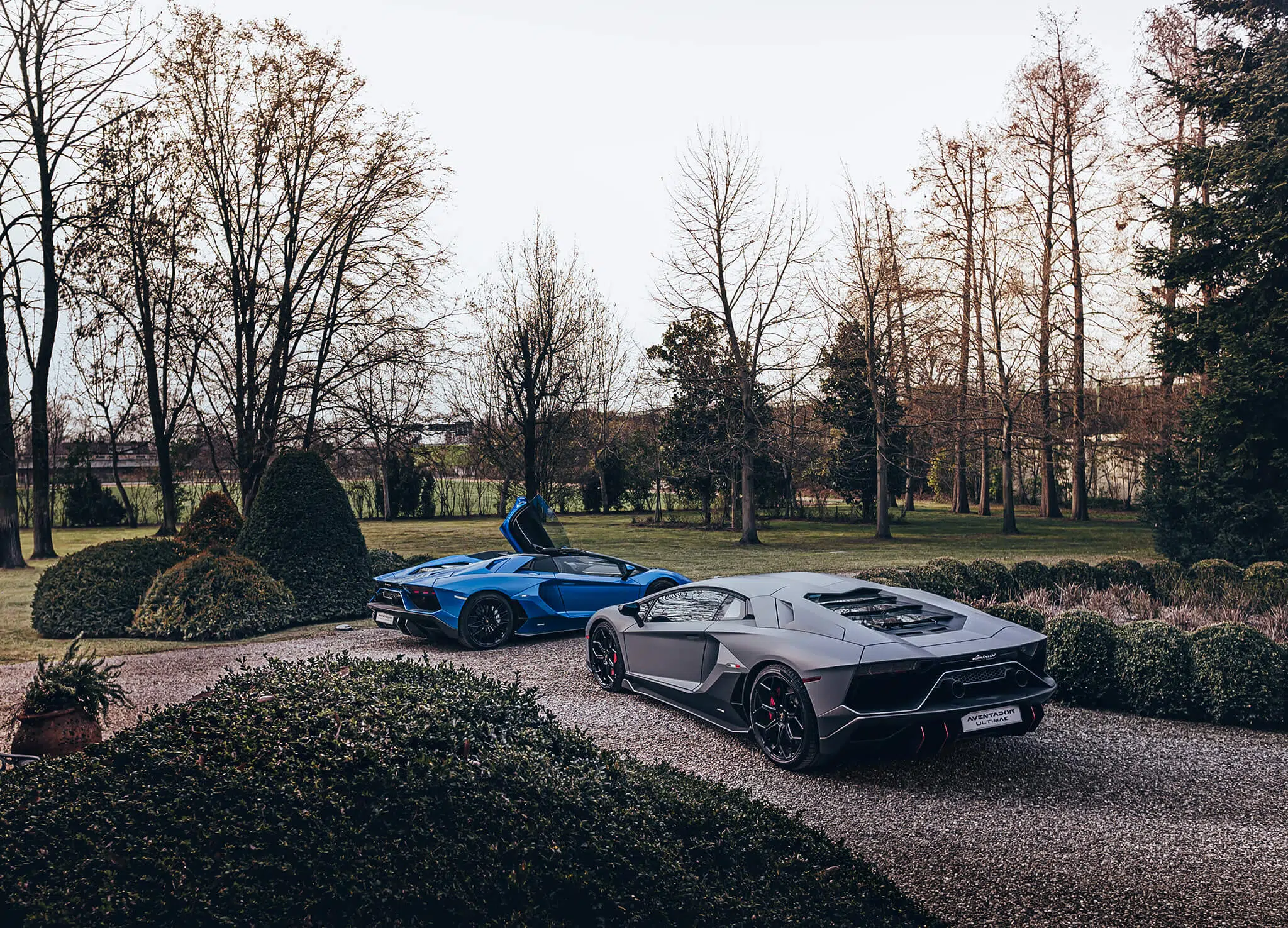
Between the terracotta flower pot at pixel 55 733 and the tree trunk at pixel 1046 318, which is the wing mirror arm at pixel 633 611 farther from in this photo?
the tree trunk at pixel 1046 318

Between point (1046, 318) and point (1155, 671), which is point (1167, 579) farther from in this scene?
point (1046, 318)

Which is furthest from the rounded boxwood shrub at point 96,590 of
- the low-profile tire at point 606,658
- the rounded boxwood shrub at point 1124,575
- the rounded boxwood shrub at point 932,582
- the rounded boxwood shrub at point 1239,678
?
the rounded boxwood shrub at point 1124,575

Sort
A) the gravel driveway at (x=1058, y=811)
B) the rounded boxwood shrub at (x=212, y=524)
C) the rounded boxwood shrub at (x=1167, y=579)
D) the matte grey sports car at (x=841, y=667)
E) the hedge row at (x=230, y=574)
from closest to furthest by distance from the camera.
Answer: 1. the gravel driveway at (x=1058, y=811)
2. the matte grey sports car at (x=841, y=667)
3. the rounded boxwood shrub at (x=1167, y=579)
4. the hedge row at (x=230, y=574)
5. the rounded boxwood shrub at (x=212, y=524)

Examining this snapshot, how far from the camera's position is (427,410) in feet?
89.1

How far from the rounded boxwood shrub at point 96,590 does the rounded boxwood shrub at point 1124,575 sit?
13276mm

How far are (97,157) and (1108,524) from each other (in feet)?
108

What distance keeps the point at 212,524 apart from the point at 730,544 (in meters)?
15.3

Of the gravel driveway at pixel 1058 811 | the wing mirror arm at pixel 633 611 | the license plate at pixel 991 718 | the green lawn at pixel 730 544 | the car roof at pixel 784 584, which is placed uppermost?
the car roof at pixel 784 584

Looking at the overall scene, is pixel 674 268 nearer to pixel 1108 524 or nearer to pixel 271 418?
pixel 271 418

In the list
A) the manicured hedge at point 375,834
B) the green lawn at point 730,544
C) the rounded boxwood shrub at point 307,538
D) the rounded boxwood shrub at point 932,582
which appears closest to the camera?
the manicured hedge at point 375,834

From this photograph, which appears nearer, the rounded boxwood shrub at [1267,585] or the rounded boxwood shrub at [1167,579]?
the rounded boxwood shrub at [1267,585]

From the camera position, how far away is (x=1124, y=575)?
11734mm

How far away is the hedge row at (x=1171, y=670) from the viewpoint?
6957 millimetres

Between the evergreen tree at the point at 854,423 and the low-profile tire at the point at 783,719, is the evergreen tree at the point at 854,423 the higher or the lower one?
the higher one
